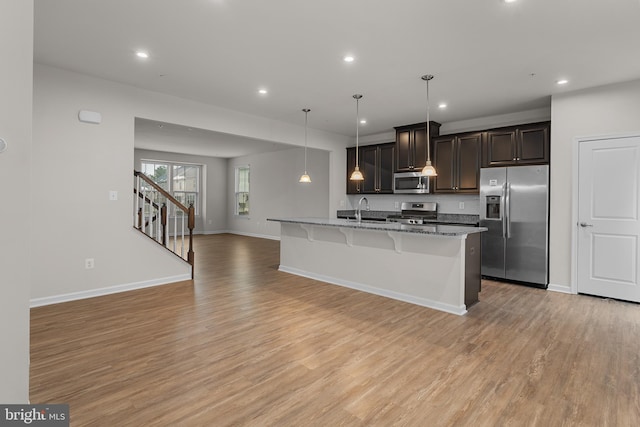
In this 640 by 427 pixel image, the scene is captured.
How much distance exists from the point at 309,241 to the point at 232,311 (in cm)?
193

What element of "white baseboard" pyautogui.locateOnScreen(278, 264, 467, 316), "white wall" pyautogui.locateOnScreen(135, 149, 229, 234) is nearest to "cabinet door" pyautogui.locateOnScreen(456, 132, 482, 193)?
"white baseboard" pyautogui.locateOnScreen(278, 264, 467, 316)

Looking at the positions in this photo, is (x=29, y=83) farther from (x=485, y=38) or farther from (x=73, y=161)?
(x=485, y=38)

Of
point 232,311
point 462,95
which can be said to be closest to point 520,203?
point 462,95

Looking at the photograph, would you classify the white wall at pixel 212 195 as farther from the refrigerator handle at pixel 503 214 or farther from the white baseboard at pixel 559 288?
the white baseboard at pixel 559 288

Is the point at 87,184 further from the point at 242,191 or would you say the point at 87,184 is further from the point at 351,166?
the point at 242,191

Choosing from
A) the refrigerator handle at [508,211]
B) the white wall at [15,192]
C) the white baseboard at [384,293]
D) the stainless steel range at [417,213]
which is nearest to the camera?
the white wall at [15,192]

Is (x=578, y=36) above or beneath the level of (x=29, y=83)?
above

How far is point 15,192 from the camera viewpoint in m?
1.49

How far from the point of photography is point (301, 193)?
925 cm

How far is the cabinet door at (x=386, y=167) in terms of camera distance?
274 inches

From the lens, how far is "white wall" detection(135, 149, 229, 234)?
11295 mm

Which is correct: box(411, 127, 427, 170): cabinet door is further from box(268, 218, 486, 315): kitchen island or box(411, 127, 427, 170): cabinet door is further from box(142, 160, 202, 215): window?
box(142, 160, 202, 215): window

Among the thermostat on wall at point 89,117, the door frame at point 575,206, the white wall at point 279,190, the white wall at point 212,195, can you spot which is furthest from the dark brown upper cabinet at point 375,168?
the white wall at point 212,195

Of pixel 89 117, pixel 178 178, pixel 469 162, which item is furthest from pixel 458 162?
pixel 178 178
